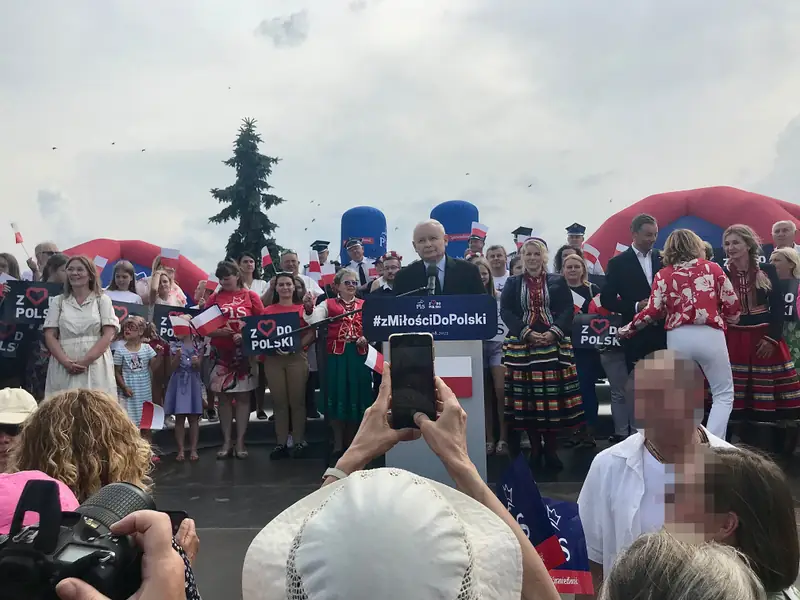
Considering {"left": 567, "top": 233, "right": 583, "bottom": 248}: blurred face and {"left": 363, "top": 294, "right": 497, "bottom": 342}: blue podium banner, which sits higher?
{"left": 567, "top": 233, "right": 583, "bottom": 248}: blurred face

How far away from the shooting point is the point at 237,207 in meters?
26.8

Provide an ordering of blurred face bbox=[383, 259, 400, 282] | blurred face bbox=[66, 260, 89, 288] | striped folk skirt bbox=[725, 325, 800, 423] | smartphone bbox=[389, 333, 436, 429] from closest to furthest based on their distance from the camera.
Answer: smartphone bbox=[389, 333, 436, 429]
blurred face bbox=[66, 260, 89, 288]
striped folk skirt bbox=[725, 325, 800, 423]
blurred face bbox=[383, 259, 400, 282]

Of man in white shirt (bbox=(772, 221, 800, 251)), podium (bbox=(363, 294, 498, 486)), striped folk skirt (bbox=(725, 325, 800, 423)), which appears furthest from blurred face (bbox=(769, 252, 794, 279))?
podium (bbox=(363, 294, 498, 486))

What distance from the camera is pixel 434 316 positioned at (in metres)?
4.62

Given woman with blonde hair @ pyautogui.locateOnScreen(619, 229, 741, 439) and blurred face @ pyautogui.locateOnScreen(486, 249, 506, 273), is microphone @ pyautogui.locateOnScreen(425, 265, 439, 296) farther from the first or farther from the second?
blurred face @ pyautogui.locateOnScreen(486, 249, 506, 273)

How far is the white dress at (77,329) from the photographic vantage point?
570 cm

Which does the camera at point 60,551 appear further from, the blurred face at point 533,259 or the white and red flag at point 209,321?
the white and red flag at point 209,321

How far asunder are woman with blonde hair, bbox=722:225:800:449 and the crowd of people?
2 cm

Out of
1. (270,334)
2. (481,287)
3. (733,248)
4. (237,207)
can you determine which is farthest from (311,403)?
(237,207)

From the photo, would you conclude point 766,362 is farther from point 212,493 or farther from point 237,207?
point 237,207

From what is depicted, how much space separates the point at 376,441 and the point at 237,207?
26265 millimetres

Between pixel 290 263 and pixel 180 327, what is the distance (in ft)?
4.90

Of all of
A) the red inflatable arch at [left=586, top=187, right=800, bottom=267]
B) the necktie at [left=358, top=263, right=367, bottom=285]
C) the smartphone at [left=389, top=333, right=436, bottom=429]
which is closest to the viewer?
the smartphone at [left=389, top=333, right=436, bottom=429]

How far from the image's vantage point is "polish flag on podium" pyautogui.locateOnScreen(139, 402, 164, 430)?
5285 millimetres
